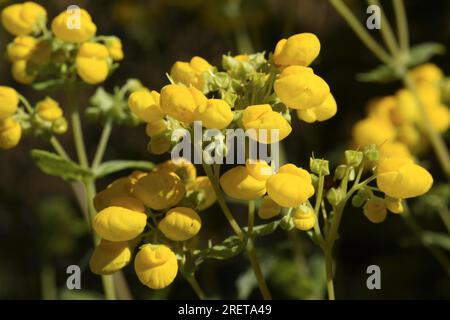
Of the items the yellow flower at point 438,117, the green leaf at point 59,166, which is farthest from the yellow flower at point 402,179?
the yellow flower at point 438,117

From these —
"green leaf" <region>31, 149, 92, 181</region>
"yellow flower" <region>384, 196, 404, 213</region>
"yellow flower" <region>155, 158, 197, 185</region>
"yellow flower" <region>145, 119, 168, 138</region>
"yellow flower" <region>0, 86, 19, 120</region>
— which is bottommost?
"yellow flower" <region>384, 196, 404, 213</region>

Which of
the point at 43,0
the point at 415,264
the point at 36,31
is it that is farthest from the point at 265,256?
the point at 43,0

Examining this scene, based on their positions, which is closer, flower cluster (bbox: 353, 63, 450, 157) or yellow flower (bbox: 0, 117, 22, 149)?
yellow flower (bbox: 0, 117, 22, 149)

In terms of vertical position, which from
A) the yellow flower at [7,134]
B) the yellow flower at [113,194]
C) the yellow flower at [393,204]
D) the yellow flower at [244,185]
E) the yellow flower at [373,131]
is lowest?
the yellow flower at [393,204]

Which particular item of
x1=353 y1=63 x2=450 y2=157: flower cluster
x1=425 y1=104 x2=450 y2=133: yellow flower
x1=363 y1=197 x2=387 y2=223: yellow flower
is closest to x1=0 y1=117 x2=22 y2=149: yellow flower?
x1=363 y1=197 x2=387 y2=223: yellow flower

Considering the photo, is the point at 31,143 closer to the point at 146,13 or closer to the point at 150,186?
the point at 146,13

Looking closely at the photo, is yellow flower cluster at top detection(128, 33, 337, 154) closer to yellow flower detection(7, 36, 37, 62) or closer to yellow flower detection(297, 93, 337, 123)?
yellow flower detection(297, 93, 337, 123)

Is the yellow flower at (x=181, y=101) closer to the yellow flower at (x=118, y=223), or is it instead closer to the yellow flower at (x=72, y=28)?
the yellow flower at (x=118, y=223)
